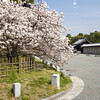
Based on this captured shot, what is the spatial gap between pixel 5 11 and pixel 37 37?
3.13 m

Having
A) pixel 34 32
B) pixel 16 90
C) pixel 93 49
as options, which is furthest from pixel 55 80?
pixel 93 49

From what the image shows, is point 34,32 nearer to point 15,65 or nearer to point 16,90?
point 15,65

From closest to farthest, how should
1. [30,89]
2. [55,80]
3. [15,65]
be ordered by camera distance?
[30,89]
[55,80]
[15,65]

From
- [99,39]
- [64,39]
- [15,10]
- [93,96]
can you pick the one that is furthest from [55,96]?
[99,39]

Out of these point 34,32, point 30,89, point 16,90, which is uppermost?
point 34,32

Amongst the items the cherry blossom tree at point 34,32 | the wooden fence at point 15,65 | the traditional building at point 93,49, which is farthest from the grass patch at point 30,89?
the traditional building at point 93,49

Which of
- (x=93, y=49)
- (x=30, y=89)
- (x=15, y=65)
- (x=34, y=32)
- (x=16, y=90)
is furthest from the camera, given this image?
(x=93, y=49)

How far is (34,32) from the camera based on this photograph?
11094 millimetres

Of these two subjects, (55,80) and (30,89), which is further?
(55,80)

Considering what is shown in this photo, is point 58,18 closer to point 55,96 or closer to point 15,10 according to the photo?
point 15,10

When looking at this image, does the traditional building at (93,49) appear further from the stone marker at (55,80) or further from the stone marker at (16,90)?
the stone marker at (16,90)

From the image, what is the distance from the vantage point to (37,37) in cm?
1097

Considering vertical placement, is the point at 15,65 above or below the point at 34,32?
below

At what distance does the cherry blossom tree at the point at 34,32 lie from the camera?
9.81 m
